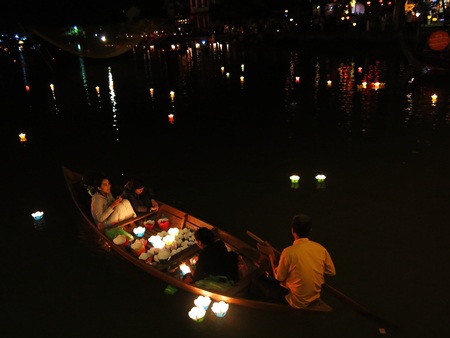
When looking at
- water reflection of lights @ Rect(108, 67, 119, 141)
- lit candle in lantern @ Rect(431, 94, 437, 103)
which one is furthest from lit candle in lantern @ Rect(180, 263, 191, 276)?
lit candle in lantern @ Rect(431, 94, 437, 103)

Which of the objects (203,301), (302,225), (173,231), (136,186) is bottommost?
(203,301)

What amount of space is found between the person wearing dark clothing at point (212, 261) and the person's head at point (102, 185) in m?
2.25

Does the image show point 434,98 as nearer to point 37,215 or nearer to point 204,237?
point 204,237

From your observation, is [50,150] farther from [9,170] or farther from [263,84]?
[263,84]

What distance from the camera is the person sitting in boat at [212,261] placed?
14.7 feet

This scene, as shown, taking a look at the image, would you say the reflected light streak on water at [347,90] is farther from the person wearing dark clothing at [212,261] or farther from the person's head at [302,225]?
the person's head at [302,225]

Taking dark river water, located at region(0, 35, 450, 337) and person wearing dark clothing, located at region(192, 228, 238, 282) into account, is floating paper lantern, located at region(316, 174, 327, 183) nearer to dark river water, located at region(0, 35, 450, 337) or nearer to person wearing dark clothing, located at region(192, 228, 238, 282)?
dark river water, located at region(0, 35, 450, 337)

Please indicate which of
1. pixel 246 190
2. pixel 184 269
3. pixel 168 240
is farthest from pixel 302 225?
pixel 246 190

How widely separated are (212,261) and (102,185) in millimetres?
2535

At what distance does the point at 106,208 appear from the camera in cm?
605

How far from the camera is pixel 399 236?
593 centimetres

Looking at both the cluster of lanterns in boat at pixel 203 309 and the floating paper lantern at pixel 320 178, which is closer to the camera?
the cluster of lanterns in boat at pixel 203 309

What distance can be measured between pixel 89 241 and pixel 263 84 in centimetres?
1534

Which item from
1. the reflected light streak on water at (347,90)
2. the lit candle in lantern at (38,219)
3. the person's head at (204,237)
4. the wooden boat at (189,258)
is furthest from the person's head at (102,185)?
the reflected light streak on water at (347,90)
